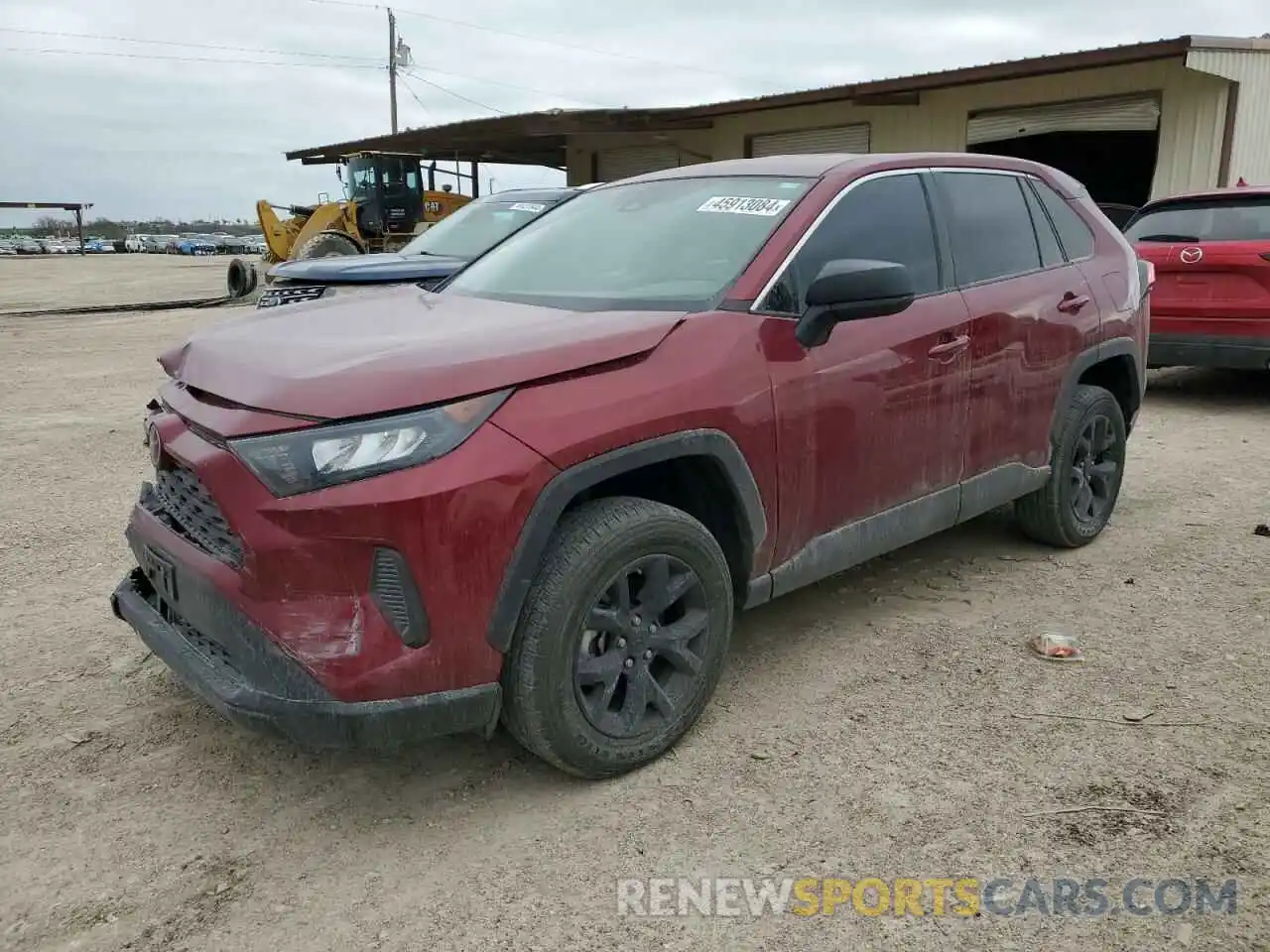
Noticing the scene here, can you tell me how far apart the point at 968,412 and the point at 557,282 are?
162cm

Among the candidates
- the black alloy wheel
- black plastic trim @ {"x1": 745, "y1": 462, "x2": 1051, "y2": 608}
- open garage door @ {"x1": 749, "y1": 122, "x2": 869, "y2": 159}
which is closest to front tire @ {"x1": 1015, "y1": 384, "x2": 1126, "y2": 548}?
black plastic trim @ {"x1": 745, "y1": 462, "x2": 1051, "y2": 608}

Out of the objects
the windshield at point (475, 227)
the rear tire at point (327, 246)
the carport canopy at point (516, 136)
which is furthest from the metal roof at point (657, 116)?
the windshield at point (475, 227)

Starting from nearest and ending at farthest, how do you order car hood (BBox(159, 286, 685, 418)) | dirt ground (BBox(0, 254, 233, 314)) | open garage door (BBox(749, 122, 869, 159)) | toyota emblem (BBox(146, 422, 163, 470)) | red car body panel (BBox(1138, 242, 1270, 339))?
1. car hood (BBox(159, 286, 685, 418))
2. toyota emblem (BBox(146, 422, 163, 470))
3. red car body panel (BBox(1138, 242, 1270, 339))
4. open garage door (BBox(749, 122, 869, 159))
5. dirt ground (BBox(0, 254, 233, 314))

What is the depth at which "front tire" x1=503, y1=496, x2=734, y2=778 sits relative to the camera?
2670mm

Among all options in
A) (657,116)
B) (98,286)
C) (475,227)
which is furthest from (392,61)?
(475,227)

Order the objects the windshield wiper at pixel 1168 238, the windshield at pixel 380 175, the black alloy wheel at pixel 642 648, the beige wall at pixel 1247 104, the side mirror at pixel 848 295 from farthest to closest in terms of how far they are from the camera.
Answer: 1. the windshield at pixel 380 175
2. the beige wall at pixel 1247 104
3. the windshield wiper at pixel 1168 238
4. the side mirror at pixel 848 295
5. the black alloy wheel at pixel 642 648

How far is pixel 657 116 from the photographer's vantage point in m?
18.7

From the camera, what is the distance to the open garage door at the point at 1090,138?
45.7 feet

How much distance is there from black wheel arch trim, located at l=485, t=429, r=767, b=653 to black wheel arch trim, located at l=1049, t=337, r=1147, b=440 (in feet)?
6.72

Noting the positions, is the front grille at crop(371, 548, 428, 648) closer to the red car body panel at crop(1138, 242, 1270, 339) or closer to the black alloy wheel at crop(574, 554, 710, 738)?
the black alloy wheel at crop(574, 554, 710, 738)

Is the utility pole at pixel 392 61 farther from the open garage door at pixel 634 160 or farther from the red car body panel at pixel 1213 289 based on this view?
the red car body panel at pixel 1213 289

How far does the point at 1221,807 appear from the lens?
278 cm

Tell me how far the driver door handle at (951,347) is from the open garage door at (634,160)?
17.8m

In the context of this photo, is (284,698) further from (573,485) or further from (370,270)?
(370,270)
